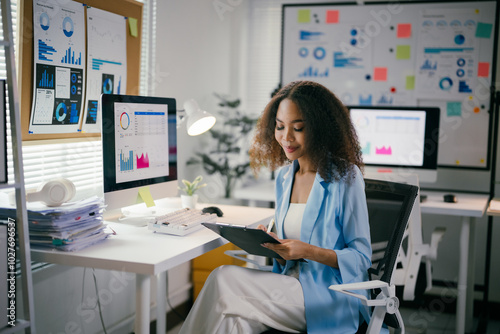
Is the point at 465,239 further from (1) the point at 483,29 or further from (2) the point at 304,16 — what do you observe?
(2) the point at 304,16

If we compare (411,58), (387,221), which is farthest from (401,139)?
(387,221)

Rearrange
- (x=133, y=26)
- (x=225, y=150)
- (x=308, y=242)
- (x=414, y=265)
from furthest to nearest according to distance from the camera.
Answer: (x=225, y=150)
(x=133, y=26)
(x=414, y=265)
(x=308, y=242)

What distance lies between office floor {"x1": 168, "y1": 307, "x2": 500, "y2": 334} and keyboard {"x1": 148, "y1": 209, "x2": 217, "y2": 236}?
1.15 meters

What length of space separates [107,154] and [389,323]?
116cm

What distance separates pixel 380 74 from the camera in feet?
12.4

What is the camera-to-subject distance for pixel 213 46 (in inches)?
146

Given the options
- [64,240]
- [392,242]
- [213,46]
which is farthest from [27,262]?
[213,46]

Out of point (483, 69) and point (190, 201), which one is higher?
point (483, 69)

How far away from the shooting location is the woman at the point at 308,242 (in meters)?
1.69

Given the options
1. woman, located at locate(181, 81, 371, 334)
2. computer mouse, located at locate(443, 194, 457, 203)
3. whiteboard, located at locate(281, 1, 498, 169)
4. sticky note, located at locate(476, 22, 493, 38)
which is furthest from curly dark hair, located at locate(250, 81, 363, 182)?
sticky note, located at locate(476, 22, 493, 38)

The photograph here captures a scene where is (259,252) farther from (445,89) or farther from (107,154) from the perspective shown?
(445,89)

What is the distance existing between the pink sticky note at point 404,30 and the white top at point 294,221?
2.19m

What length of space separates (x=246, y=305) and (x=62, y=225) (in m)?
0.65

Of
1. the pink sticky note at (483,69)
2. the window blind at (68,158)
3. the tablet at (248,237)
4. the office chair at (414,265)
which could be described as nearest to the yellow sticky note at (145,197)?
the window blind at (68,158)
